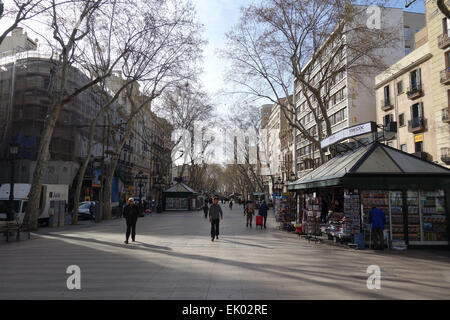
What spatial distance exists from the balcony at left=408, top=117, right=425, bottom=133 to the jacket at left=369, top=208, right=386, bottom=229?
22.3m

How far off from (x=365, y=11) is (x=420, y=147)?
56.1 feet

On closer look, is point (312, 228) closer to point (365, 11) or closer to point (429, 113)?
point (365, 11)

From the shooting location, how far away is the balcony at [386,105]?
34.8 metres

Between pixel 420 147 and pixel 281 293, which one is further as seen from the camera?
pixel 420 147

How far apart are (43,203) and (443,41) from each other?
1243 inches

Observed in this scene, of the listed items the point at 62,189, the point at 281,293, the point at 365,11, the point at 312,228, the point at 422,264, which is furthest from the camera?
the point at 62,189

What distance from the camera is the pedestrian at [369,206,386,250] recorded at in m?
11.3

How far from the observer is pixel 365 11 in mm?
18781

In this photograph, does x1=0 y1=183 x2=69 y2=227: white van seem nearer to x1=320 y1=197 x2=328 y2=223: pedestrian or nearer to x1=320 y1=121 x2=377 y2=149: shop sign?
x1=320 y1=197 x2=328 y2=223: pedestrian

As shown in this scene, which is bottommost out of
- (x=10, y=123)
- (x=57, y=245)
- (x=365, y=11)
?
(x=57, y=245)

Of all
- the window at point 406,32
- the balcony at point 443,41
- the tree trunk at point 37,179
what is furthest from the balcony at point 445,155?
the tree trunk at point 37,179

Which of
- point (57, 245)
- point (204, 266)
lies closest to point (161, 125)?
point (57, 245)

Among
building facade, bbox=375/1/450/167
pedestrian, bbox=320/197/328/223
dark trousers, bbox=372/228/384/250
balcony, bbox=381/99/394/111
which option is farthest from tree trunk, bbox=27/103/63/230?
balcony, bbox=381/99/394/111

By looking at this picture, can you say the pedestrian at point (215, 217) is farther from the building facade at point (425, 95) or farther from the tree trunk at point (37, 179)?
the building facade at point (425, 95)
